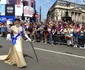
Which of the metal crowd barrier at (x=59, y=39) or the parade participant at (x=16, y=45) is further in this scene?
the metal crowd barrier at (x=59, y=39)

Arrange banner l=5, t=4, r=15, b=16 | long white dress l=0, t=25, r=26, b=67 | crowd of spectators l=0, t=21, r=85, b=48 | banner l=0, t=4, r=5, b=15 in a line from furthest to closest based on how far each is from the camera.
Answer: banner l=0, t=4, r=5, b=15 → banner l=5, t=4, r=15, b=16 → crowd of spectators l=0, t=21, r=85, b=48 → long white dress l=0, t=25, r=26, b=67

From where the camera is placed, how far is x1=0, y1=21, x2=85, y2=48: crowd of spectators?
755 inches

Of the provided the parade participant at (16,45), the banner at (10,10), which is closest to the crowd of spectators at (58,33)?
the parade participant at (16,45)

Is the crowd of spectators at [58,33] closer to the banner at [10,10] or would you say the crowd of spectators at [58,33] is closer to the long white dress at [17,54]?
the long white dress at [17,54]

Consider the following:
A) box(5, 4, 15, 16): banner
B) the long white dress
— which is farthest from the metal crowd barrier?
box(5, 4, 15, 16): banner

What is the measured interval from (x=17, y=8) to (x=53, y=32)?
4355 centimetres

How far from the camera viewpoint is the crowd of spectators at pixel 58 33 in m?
19.2

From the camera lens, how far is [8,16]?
61031 millimetres

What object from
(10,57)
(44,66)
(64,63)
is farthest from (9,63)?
(64,63)

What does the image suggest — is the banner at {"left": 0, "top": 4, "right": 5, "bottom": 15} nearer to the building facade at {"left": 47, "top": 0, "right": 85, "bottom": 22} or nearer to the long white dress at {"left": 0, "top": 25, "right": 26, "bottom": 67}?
the long white dress at {"left": 0, "top": 25, "right": 26, "bottom": 67}

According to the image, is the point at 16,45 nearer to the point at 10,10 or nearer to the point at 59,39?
the point at 59,39

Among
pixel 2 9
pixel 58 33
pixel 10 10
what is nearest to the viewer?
pixel 58 33

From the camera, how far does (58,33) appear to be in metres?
21.2

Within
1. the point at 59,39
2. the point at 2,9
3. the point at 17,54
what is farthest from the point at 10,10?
the point at 17,54
